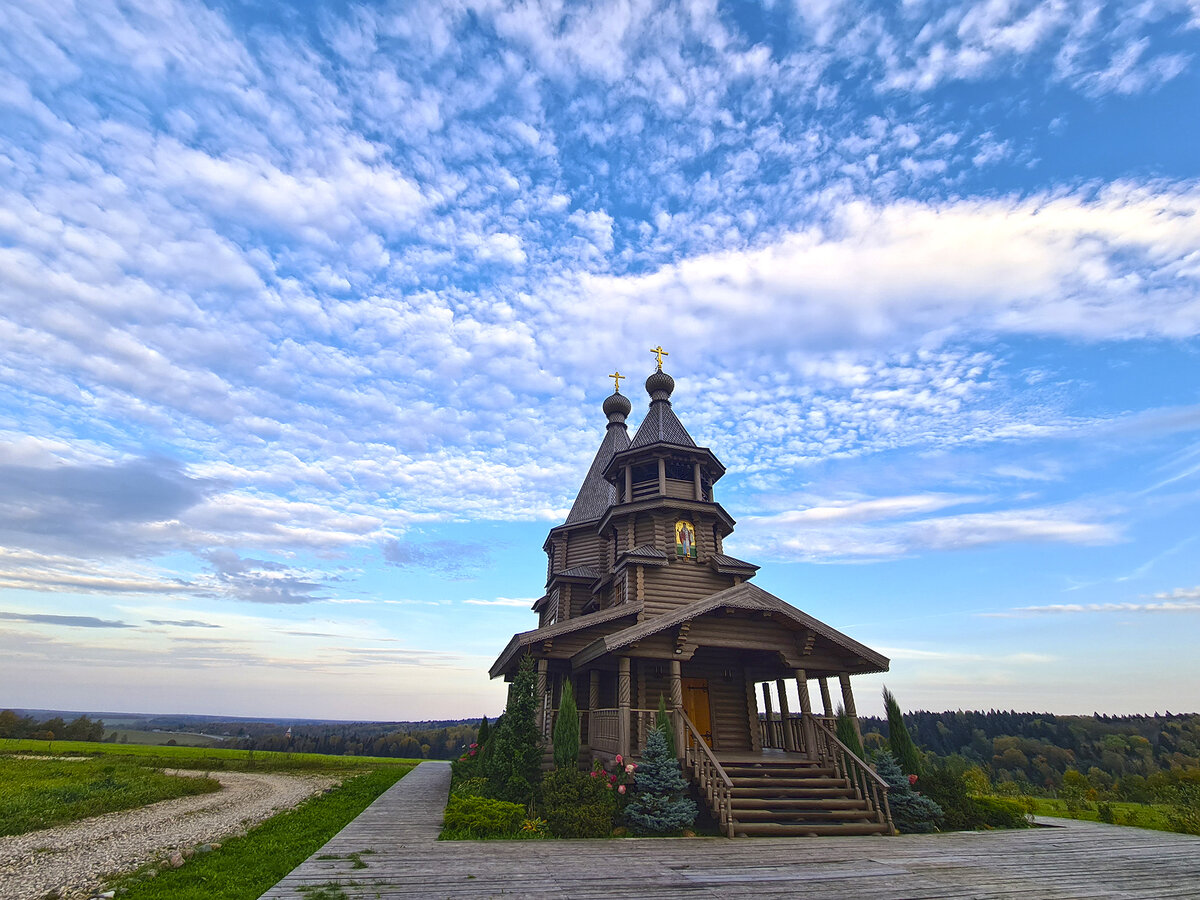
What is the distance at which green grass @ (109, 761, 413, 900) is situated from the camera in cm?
661

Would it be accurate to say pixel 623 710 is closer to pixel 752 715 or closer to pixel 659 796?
pixel 659 796

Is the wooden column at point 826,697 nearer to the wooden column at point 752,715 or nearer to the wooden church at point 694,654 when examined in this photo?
the wooden church at point 694,654

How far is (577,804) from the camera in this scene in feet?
34.5

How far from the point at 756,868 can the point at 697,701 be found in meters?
9.91

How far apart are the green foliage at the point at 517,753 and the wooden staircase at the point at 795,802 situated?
14.0 ft

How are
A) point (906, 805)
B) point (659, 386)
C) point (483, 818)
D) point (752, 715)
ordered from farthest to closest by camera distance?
point (659, 386)
point (752, 715)
point (906, 805)
point (483, 818)

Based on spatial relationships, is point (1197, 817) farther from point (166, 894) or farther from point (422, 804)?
point (166, 894)

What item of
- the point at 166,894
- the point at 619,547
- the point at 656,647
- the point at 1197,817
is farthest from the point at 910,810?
the point at 166,894

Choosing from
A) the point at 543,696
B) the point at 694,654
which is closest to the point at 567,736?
the point at 543,696

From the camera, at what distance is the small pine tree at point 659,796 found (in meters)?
10.4

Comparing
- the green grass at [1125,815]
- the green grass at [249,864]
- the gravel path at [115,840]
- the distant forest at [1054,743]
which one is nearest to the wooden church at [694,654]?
the green grass at [249,864]

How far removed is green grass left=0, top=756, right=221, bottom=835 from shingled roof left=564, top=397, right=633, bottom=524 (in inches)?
639

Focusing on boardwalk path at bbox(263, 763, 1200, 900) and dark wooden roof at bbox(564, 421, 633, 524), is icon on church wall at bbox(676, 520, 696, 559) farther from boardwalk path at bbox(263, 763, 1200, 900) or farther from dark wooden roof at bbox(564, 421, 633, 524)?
boardwalk path at bbox(263, 763, 1200, 900)

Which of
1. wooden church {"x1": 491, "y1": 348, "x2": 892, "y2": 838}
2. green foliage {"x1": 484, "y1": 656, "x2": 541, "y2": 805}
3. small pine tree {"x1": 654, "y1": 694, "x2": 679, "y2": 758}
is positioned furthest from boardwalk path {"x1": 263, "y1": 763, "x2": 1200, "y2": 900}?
small pine tree {"x1": 654, "y1": 694, "x2": 679, "y2": 758}
